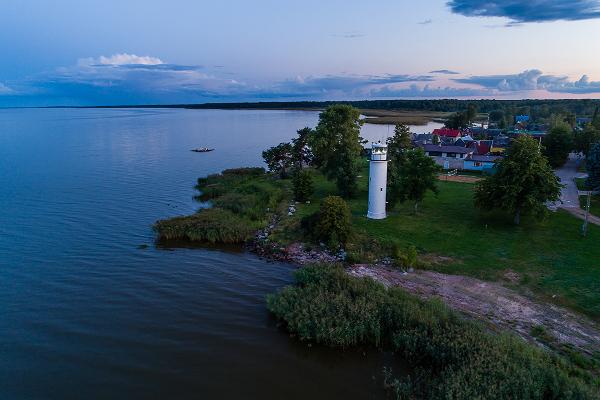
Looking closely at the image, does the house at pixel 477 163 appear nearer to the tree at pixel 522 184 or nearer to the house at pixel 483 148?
the house at pixel 483 148

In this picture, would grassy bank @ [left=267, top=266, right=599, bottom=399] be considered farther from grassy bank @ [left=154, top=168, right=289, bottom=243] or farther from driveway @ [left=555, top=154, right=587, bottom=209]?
driveway @ [left=555, top=154, right=587, bottom=209]

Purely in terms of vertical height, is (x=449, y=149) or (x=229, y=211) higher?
(x=449, y=149)

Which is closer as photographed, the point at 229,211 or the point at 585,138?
the point at 229,211

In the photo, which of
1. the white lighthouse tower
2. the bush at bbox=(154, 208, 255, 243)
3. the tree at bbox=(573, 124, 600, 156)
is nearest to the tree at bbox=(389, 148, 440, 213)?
the white lighthouse tower

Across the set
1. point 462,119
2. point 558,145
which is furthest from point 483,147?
point 462,119

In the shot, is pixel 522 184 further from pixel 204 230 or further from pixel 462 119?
pixel 462 119

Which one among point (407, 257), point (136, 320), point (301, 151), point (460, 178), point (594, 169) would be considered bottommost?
point (136, 320)

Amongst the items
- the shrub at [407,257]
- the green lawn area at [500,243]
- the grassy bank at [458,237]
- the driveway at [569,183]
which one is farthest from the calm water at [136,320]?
the driveway at [569,183]
